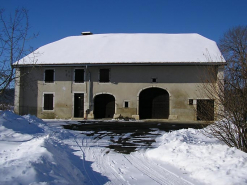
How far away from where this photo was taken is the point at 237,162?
5.31 m

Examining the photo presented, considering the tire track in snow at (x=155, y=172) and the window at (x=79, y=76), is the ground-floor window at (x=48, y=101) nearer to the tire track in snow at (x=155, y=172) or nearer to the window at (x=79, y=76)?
the window at (x=79, y=76)

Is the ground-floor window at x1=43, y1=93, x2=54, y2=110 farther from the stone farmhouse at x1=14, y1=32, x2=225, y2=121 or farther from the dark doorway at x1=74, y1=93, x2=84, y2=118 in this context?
the dark doorway at x1=74, y1=93, x2=84, y2=118

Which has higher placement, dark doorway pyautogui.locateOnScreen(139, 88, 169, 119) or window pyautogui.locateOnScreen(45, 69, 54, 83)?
window pyautogui.locateOnScreen(45, 69, 54, 83)

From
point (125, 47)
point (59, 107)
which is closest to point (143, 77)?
point (125, 47)

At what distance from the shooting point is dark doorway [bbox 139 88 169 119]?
2178 centimetres

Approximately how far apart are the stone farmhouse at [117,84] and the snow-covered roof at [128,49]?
3.3 inches

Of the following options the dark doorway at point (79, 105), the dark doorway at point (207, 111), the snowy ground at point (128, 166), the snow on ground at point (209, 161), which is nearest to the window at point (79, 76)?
the dark doorway at point (79, 105)

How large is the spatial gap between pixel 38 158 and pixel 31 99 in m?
19.0

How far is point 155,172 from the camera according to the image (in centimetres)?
559

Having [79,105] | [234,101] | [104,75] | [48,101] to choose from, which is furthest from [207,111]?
[48,101]

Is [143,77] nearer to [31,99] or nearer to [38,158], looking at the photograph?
[31,99]

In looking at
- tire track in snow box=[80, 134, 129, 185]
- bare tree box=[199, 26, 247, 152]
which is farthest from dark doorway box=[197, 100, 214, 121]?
tire track in snow box=[80, 134, 129, 185]

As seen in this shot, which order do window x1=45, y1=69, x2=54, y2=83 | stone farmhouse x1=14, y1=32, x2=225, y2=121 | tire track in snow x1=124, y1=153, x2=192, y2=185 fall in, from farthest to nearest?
window x1=45, y1=69, x2=54, y2=83, stone farmhouse x1=14, y1=32, x2=225, y2=121, tire track in snow x1=124, y1=153, x2=192, y2=185

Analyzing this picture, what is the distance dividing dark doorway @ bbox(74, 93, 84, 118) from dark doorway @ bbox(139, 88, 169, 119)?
518 centimetres
